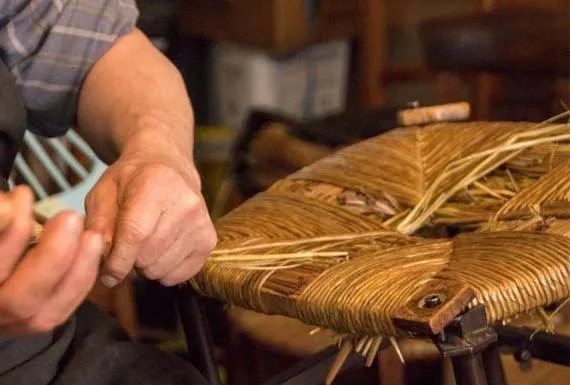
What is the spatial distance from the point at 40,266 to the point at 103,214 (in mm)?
92

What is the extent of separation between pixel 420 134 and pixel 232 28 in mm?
1252

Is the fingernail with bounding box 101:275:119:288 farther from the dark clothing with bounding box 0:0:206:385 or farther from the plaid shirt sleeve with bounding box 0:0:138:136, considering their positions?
the plaid shirt sleeve with bounding box 0:0:138:136

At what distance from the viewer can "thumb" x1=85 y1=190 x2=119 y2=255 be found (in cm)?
50

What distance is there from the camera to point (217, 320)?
59.9 inches

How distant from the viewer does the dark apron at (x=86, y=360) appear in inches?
22.9

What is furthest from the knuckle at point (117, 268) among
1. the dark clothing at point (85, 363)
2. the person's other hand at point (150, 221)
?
the dark clothing at point (85, 363)

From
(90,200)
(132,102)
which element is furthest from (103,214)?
(132,102)

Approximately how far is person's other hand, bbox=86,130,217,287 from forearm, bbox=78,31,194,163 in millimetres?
72

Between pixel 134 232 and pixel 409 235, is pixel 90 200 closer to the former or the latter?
pixel 134 232

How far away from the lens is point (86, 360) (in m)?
0.59

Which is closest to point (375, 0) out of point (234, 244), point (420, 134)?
point (420, 134)

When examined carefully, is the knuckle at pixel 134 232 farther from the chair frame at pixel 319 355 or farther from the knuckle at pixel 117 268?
the chair frame at pixel 319 355

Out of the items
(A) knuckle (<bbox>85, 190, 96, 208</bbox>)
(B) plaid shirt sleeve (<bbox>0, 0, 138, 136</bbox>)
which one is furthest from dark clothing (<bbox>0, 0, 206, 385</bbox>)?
(A) knuckle (<bbox>85, 190, 96, 208</bbox>)

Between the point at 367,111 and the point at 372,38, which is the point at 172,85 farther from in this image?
the point at 372,38
